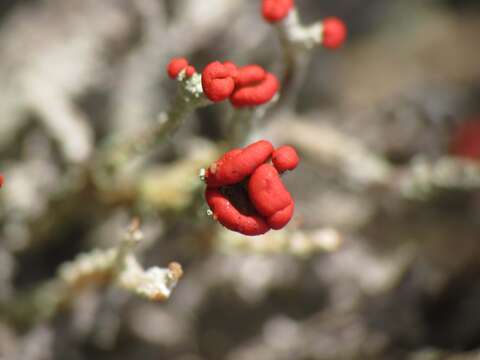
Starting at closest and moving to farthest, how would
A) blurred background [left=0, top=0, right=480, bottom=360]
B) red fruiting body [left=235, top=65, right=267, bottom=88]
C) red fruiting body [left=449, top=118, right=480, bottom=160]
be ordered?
red fruiting body [left=235, top=65, right=267, bottom=88] < blurred background [left=0, top=0, right=480, bottom=360] < red fruiting body [left=449, top=118, right=480, bottom=160]

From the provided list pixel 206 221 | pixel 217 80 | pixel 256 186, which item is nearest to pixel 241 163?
pixel 256 186

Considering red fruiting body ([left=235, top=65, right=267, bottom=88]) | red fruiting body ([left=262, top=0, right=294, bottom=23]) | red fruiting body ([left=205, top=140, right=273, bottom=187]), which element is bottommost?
red fruiting body ([left=205, top=140, right=273, bottom=187])

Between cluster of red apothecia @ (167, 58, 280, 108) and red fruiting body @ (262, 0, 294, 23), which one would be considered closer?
cluster of red apothecia @ (167, 58, 280, 108)

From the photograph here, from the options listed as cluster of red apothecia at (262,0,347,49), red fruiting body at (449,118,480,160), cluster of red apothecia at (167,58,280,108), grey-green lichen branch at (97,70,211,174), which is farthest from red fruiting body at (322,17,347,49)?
red fruiting body at (449,118,480,160)

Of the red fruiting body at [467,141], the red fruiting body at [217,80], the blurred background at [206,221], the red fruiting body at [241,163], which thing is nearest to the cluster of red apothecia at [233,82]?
the red fruiting body at [217,80]

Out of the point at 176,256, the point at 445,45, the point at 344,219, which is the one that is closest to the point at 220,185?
the point at 176,256

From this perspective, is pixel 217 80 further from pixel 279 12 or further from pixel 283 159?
pixel 279 12

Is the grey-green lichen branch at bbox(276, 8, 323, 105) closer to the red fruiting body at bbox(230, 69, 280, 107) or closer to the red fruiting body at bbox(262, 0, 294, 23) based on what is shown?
the red fruiting body at bbox(262, 0, 294, 23)
